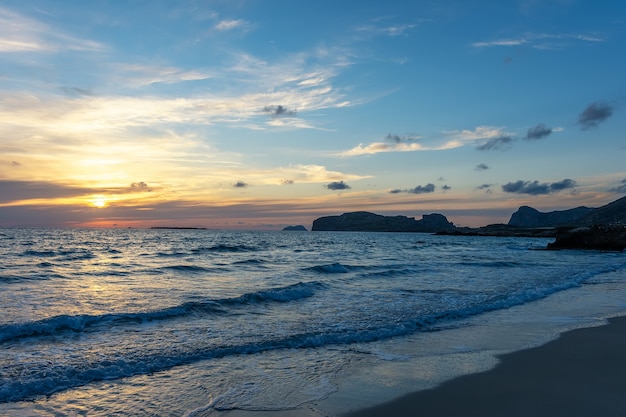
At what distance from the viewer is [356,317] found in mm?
14094

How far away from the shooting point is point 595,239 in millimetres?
66750

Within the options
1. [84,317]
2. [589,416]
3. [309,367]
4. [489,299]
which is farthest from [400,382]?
[489,299]

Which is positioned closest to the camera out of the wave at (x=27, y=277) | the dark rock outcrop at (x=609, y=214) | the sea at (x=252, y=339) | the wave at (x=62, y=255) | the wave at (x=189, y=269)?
the sea at (x=252, y=339)

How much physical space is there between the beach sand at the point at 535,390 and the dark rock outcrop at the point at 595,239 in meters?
65.7

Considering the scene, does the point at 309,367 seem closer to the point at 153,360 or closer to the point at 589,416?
the point at 153,360

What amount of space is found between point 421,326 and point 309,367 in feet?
17.5

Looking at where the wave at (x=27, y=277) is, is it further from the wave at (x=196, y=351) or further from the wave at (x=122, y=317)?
the wave at (x=196, y=351)

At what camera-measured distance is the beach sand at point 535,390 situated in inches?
253

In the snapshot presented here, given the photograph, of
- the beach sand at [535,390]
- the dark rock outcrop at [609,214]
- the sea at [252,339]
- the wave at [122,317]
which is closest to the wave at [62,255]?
the sea at [252,339]

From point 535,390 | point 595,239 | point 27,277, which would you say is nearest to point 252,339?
point 535,390

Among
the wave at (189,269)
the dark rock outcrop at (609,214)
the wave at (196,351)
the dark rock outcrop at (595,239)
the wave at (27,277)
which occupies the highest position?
the dark rock outcrop at (609,214)

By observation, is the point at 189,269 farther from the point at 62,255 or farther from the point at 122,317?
the point at 62,255

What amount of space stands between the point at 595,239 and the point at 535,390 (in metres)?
71.1

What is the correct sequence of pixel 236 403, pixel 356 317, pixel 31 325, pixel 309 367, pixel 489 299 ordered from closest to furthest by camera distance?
pixel 236 403 < pixel 309 367 < pixel 31 325 < pixel 356 317 < pixel 489 299
